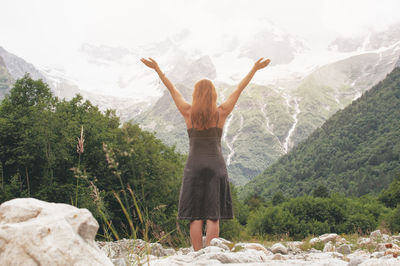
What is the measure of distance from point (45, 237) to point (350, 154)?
121020mm

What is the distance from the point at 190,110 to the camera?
5363mm

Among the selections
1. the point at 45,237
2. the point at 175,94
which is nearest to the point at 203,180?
the point at 175,94

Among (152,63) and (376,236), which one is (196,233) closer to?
(152,63)

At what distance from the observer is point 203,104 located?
5.17m

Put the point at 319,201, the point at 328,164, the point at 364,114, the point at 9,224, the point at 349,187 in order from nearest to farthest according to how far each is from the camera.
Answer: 1. the point at 9,224
2. the point at 319,201
3. the point at 349,187
4. the point at 328,164
5. the point at 364,114

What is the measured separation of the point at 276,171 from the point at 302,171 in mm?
16648

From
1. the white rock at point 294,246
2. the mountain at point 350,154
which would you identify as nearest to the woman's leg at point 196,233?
the white rock at point 294,246

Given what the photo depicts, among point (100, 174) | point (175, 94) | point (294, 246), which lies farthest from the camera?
point (100, 174)

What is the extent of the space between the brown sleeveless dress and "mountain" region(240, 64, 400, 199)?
86.5 m

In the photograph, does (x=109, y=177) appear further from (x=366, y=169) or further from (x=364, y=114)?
(x=364, y=114)

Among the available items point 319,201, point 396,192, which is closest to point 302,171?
point 396,192

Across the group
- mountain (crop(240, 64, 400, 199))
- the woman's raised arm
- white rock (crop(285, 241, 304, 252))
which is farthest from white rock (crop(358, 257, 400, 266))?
mountain (crop(240, 64, 400, 199))

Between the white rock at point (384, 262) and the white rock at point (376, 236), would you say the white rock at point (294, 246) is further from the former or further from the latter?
the white rock at point (384, 262)

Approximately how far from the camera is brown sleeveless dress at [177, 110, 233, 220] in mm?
5172
